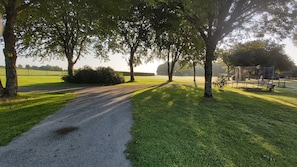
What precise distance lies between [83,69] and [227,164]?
1866 cm

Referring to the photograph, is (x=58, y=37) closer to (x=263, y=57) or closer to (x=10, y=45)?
(x=10, y=45)

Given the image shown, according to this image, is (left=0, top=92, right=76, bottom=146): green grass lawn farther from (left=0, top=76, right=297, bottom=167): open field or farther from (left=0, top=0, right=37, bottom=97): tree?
(left=0, top=0, right=37, bottom=97): tree

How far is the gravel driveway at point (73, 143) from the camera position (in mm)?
3811

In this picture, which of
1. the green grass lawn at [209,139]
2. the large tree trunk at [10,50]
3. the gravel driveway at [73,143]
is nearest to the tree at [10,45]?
the large tree trunk at [10,50]

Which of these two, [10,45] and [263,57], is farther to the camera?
[263,57]

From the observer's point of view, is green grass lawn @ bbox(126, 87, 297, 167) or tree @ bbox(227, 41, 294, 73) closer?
green grass lawn @ bbox(126, 87, 297, 167)

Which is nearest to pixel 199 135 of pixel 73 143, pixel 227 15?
pixel 73 143

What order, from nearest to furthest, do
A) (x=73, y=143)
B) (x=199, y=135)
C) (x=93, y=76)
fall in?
(x=73, y=143)
(x=199, y=135)
(x=93, y=76)

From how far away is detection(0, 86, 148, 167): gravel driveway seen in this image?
3811 mm

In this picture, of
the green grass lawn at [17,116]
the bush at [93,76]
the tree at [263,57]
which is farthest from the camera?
the tree at [263,57]

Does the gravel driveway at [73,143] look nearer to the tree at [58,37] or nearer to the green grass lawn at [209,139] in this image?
the green grass lawn at [209,139]

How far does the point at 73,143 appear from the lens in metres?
4.65

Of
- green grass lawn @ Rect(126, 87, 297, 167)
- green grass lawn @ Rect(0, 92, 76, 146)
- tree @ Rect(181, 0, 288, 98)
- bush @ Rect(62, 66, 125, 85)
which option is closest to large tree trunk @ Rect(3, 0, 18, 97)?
green grass lawn @ Rect(0, 92, 76, 146)

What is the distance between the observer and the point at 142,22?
21.9m
